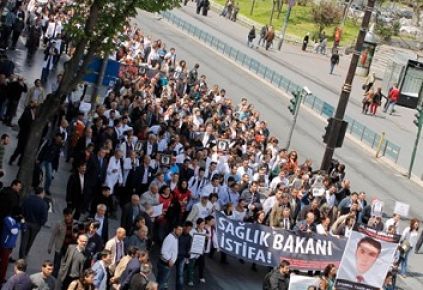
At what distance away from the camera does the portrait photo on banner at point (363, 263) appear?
1770 cm

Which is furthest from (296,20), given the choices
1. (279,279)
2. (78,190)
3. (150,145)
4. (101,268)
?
(101,268)

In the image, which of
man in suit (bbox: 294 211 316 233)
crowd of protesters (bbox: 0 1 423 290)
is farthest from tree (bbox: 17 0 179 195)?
man in suit (bbox: 294 211 316 233)

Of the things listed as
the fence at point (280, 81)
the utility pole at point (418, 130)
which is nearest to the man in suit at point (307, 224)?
the utility pole at point (418, 130)

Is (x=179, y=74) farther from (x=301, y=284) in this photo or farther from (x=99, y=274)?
(x=99, y=274)

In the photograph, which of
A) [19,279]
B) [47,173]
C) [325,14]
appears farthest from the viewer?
[325,14]

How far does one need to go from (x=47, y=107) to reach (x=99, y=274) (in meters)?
5.50

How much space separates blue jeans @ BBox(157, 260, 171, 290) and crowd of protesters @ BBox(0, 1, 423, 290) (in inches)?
0.7

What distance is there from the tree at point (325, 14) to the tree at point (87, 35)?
49623mm

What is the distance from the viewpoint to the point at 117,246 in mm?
15961

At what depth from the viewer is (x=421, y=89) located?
167 ft

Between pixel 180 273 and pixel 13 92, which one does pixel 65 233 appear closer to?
pixel 180 273

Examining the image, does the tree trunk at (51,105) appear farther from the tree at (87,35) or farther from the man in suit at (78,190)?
the man in suit at (78,190)

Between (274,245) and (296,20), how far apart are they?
186 ft

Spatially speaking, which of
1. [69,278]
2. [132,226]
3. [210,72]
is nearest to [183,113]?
[132,226]
